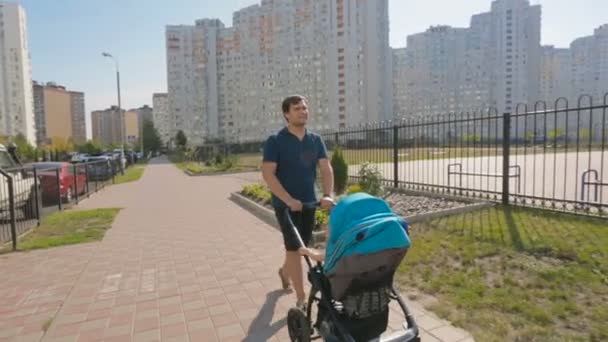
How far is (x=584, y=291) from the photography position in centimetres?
342

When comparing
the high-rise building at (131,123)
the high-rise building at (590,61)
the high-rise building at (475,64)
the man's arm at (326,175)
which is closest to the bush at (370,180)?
the man's arm at (326,175)

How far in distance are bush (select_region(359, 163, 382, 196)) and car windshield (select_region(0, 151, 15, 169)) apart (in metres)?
7.54

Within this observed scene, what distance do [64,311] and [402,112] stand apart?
83.8 meters

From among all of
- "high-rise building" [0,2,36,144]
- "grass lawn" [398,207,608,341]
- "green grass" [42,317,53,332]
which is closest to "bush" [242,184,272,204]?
"grass lawn" [398,207,608,341]

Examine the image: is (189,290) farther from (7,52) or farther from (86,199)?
(7,52)

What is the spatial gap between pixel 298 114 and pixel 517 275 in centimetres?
279

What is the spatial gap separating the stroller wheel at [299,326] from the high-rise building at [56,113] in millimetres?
94546

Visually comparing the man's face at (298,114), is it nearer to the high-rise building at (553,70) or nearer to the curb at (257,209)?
the curb at (257,209)

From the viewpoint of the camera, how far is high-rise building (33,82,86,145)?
90125 millimetres

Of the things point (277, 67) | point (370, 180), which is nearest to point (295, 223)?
point (370, 180)

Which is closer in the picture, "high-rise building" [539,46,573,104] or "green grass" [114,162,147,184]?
"green grass" [114,162,147,184]

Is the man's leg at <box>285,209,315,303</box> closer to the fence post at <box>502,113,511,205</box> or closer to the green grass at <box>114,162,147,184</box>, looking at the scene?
the fence post at <box>502,113,511,205</box>

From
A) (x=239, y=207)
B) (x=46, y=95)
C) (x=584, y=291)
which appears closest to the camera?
(x=584, y=291)

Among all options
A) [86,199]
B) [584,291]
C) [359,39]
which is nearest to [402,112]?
[359,39]
